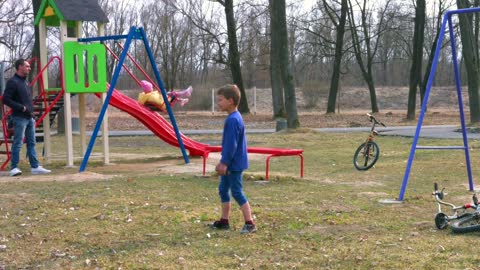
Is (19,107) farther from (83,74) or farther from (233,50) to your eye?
(233,50)

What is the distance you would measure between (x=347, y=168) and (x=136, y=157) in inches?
215

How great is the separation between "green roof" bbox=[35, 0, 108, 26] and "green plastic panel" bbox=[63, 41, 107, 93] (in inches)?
23.7

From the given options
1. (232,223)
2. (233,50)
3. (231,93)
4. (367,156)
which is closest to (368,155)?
(367,156)

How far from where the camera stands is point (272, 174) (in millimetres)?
10617

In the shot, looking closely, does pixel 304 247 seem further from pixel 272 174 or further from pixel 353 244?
pixel 272 174

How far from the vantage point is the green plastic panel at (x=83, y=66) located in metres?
12.1

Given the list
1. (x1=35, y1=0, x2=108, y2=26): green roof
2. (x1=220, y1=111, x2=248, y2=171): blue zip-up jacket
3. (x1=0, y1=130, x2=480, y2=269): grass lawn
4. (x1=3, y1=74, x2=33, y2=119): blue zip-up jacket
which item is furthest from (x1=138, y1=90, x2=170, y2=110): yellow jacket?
(x1=220, y1=111, x2=248, y2=171): blue zip-up jacket

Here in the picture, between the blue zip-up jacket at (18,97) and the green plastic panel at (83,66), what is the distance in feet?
4.55

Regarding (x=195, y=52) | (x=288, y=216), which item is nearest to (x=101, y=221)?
(x=288, y=216)

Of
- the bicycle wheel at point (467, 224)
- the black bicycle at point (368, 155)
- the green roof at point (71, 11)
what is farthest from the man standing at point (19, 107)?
the bicycle wheel at point (467, 224)

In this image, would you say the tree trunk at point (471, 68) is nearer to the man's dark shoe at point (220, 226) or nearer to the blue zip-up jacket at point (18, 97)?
the blue zip-up jacket at point (18, 97)

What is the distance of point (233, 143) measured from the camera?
5.91 meters

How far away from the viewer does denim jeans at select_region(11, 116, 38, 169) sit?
1061 cm

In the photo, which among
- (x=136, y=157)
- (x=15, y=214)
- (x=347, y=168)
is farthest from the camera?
(x=136, y=157)
